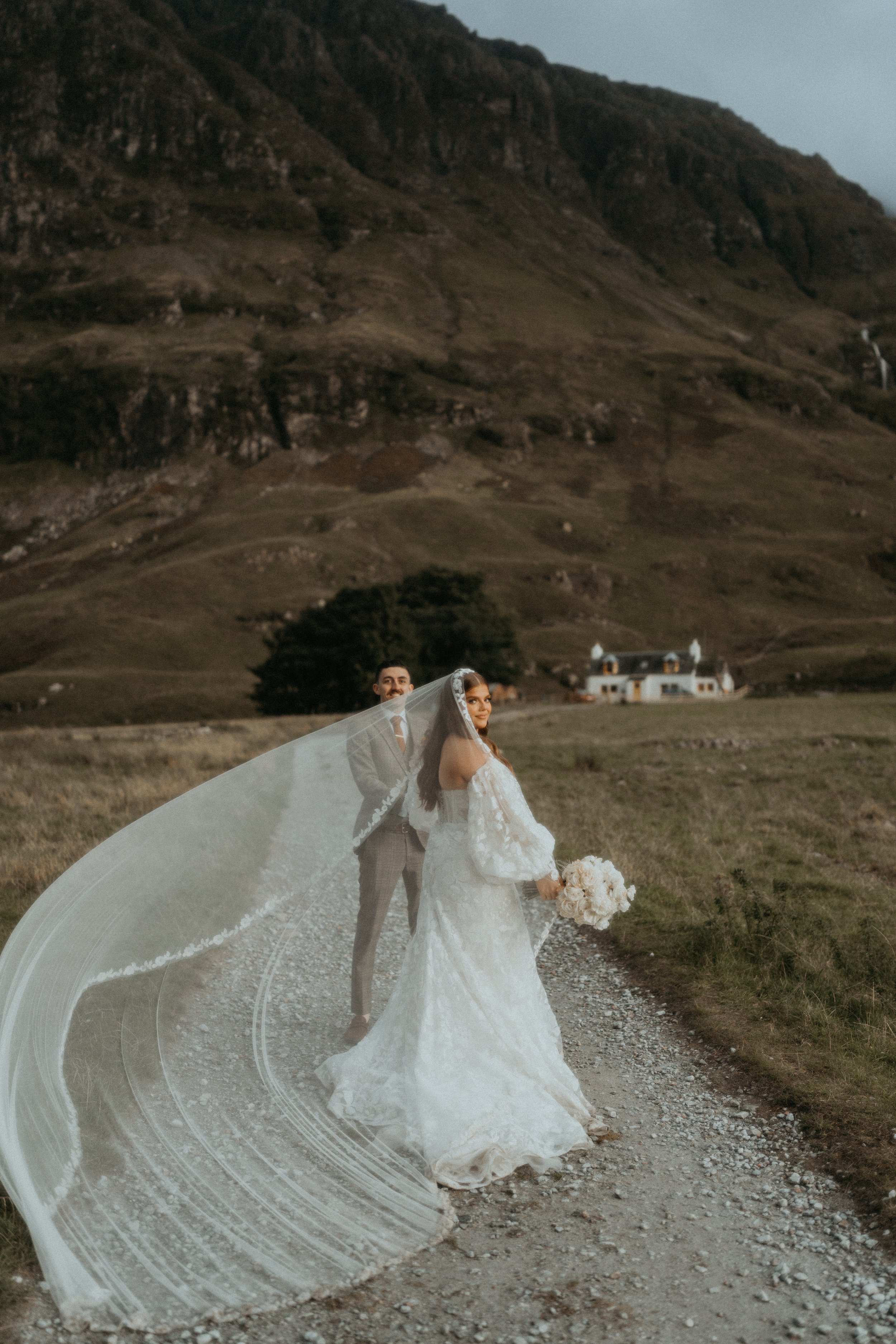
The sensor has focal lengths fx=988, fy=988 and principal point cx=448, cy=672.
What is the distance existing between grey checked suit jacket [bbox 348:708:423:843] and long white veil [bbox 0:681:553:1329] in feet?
0.29

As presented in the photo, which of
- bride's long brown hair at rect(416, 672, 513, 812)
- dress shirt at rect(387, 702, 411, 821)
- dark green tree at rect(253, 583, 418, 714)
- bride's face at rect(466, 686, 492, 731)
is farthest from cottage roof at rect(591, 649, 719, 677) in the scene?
bride's face at rect(466, 686, 492, 731)

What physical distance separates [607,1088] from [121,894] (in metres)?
3.60

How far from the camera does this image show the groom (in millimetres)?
7359

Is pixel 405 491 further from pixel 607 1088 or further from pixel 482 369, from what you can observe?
pixel 607 1088

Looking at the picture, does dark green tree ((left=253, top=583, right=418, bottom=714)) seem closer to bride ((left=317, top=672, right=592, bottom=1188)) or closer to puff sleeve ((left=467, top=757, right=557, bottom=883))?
bride ((left=317, top=672, right=592, bottom=1188))

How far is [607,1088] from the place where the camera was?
6.93 m

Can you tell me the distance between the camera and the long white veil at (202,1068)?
4.86 meters

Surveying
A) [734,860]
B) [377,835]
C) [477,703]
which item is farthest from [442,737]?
[734,860]

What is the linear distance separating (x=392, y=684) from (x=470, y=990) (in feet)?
8.17

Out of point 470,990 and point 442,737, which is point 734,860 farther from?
point 442,737

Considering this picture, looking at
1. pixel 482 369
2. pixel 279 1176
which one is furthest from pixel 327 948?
pixel 482 369

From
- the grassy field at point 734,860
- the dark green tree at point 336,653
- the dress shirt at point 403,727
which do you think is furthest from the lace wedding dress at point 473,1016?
the dark green tree at point 336,653

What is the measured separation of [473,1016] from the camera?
6305mm

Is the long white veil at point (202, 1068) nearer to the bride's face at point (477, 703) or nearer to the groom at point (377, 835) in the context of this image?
the groom at point (377, 835)
